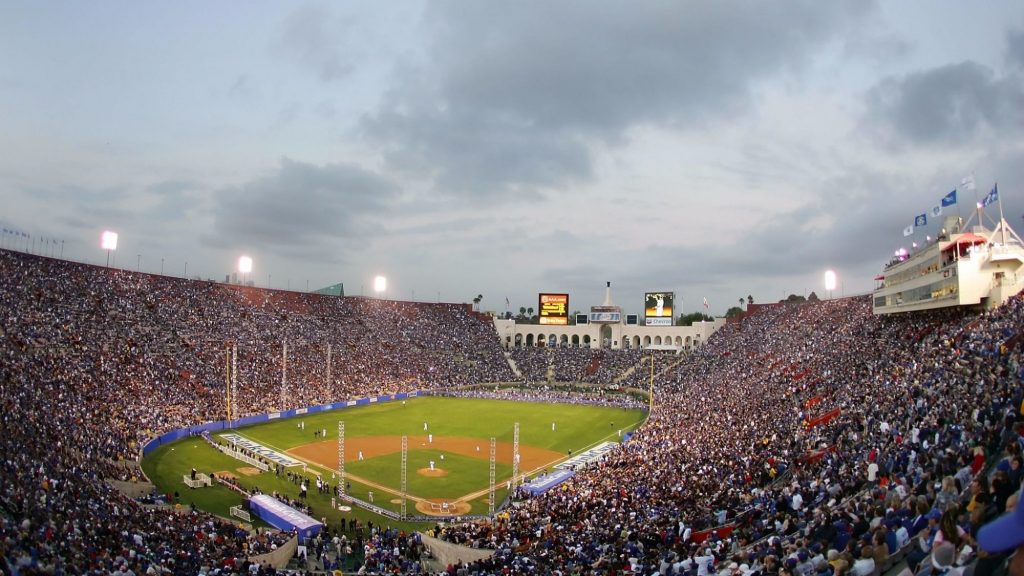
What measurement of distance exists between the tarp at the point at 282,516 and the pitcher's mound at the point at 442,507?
22.9 ft

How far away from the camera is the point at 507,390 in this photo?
267 ft

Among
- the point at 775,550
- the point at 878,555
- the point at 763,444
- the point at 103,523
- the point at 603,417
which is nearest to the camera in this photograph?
the point at 878,555

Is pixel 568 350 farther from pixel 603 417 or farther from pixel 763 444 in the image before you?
pixel 763 444

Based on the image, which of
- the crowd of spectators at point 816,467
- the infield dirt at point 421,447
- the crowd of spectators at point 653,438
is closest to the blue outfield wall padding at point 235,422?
the crowd of spectators at point 653,438

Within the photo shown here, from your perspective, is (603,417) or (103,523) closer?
(103,523)

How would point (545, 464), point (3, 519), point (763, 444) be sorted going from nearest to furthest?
point (3, 519) < point (763, 444) < point (545, 464)

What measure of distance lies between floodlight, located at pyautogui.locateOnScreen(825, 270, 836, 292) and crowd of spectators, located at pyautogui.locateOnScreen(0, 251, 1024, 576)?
457 centimetres

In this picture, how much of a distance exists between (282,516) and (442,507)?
898 centimetres

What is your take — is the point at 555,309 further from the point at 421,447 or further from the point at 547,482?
the point at 547,482

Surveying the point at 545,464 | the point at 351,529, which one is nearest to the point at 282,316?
the point at 545,464

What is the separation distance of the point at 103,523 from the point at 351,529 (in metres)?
11.5

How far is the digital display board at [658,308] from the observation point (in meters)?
96.0

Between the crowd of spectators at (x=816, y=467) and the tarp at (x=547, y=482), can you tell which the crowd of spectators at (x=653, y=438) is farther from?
the tarp at (x=547, y=482)

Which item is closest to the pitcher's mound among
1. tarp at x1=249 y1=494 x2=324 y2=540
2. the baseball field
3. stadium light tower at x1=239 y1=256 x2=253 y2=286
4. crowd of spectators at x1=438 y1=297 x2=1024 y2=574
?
the baseball field
